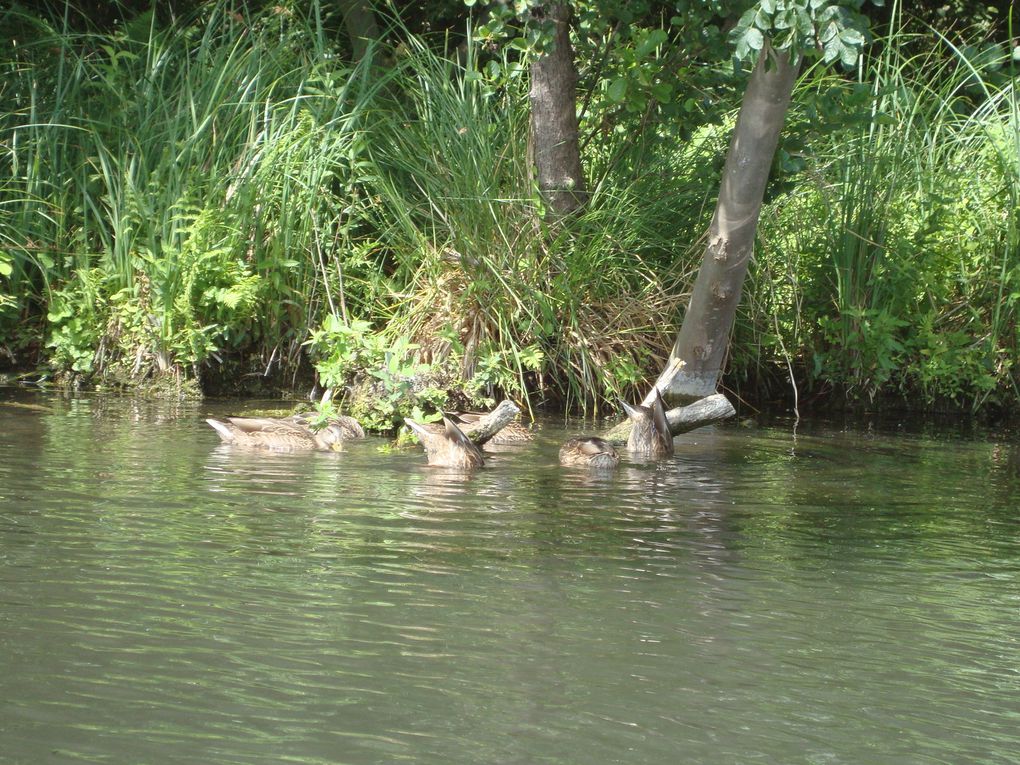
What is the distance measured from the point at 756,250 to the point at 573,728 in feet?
24.4

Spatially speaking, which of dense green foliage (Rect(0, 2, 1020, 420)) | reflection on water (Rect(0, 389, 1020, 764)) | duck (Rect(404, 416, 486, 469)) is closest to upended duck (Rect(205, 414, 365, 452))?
reflection on water (Rect(0, 389, 1020, 764))

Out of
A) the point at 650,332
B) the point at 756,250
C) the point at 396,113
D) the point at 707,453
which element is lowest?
the point at 707,453

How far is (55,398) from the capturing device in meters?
9.64

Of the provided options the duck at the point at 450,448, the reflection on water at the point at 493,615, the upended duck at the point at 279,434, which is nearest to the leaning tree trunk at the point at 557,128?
the upended duck at the point at 279,434

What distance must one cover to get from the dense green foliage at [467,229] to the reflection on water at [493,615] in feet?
8.90

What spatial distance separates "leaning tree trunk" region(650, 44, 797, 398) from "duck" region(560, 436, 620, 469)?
1.05 m

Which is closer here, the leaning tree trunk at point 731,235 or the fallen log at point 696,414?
the leaning tree trunk at point 731,235

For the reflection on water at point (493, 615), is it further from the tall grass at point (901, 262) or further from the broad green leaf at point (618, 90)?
the tall grass at point (901, 262)

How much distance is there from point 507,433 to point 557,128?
2697mm

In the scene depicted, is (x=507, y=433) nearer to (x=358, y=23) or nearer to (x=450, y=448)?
(x=450, y=448)

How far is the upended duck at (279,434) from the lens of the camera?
7.84m

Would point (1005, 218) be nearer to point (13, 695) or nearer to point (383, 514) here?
point (383, 514)

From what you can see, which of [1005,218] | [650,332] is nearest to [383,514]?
[650,332]

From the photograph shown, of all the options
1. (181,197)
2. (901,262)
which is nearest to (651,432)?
(901,262)
